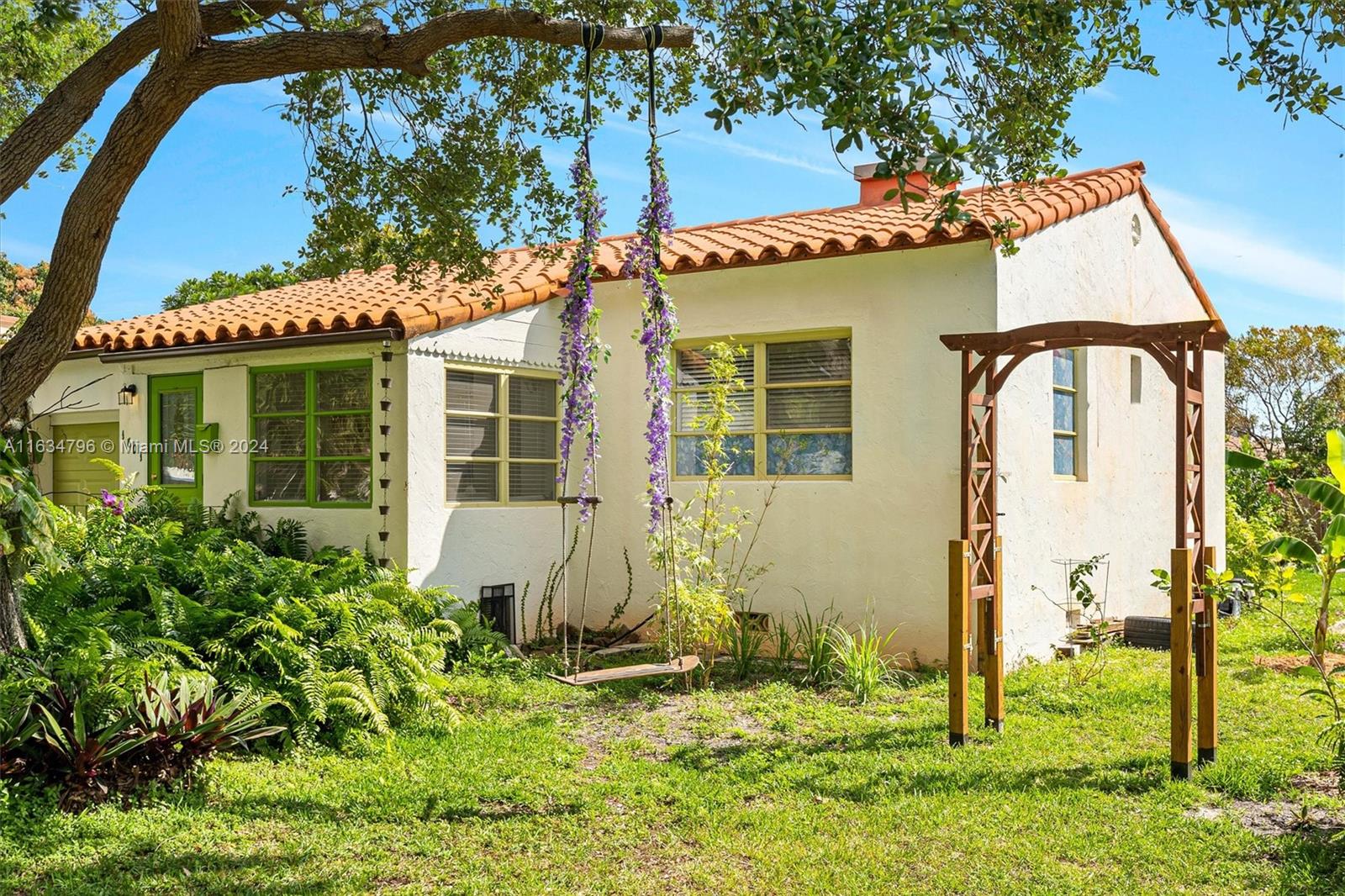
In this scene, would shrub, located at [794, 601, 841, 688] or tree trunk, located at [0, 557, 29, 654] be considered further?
shrub, located at [794, 601, 841, 688]

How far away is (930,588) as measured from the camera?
9.34 meters

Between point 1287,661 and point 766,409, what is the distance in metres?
5.29

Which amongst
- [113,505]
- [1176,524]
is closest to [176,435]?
[113,505]

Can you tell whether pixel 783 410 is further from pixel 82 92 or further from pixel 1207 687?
pixel 82 92

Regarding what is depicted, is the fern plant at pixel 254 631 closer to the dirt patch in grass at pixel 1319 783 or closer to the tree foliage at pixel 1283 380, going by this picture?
the dirt patch in grass at pixel 1319 783

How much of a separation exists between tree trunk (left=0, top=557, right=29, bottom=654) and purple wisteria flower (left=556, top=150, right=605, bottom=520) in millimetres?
3393

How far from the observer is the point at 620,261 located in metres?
11.3

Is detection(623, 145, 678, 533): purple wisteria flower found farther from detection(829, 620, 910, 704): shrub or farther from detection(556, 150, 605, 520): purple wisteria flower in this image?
detection(829, 620, 910, 704): shrub

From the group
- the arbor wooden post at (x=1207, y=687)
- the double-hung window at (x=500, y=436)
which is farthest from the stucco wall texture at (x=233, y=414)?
the arbor wooden post at (x=1207, y=687)

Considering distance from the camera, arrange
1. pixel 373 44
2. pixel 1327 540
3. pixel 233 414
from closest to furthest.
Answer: pixel 1327 540
pixel 373 44
pixel 233 414

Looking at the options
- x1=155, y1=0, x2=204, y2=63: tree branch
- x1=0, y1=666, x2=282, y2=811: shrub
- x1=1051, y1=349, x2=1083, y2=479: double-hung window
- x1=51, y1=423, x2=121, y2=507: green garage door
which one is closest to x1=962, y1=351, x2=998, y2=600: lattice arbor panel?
x1=1051, y1=349, x2=1083, y2=479: double-hung window

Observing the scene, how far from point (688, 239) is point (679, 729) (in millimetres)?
6174

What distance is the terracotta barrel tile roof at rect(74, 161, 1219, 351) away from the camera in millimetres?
9453

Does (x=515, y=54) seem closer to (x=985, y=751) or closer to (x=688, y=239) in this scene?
(x=688, y=239)
